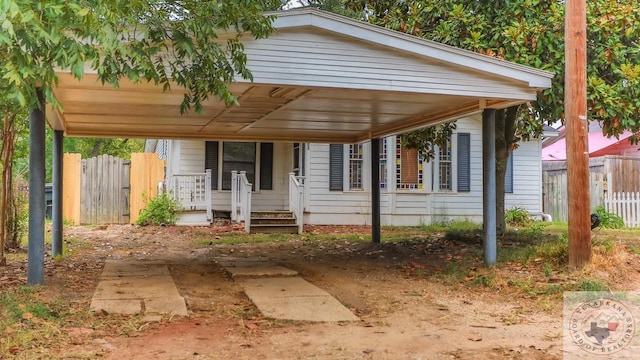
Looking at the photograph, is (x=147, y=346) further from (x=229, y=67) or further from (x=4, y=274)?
(x=4, y=274)

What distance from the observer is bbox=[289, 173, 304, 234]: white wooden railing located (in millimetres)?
14828

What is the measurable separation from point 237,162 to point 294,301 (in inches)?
437

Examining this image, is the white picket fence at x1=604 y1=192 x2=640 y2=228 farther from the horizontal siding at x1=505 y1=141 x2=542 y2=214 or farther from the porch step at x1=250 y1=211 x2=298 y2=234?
the porch step at x1=250 y1=211 x2=298 y2=234

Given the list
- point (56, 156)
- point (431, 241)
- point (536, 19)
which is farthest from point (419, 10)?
point (56, 156)

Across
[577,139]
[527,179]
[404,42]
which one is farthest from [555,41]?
[527,179]

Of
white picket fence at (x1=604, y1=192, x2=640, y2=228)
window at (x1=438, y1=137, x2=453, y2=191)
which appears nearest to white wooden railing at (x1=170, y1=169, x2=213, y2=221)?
window at (x1=438, y1=137, x2=453, y2=191)

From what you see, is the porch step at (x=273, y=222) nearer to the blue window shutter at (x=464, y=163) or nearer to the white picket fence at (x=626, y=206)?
the blue window shutter at (x=464, y=163)

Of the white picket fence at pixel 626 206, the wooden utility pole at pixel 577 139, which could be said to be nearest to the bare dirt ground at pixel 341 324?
the wooden utility pole at pixel 577 139

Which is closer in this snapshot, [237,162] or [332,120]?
[332,120]

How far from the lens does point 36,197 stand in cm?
687

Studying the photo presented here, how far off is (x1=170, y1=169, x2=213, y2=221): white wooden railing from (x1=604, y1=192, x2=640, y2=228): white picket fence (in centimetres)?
1143

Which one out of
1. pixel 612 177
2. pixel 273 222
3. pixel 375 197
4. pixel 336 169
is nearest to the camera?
pixel 375 197

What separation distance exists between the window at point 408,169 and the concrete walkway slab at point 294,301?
31.0 feet

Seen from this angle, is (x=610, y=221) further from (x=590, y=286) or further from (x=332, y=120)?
(x=590, y=286)
